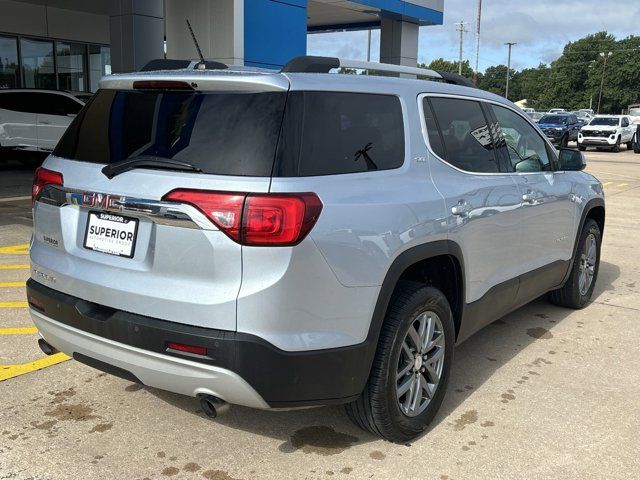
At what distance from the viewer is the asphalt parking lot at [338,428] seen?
2994 mm

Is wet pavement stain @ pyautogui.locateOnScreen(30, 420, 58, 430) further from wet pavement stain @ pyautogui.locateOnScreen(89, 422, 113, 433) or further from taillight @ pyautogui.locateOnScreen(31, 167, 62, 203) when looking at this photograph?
taillight @ pyautogui.locateOnScreen(31, 167, 62, 203)


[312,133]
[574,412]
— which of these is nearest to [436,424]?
[574,412]

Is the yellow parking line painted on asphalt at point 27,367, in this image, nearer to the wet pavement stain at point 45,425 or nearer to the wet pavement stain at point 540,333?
the wet pavement stain at point 45,425

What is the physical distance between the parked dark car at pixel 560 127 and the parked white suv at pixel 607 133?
1045 mm

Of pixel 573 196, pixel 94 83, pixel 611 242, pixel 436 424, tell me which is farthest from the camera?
pixel 94 83

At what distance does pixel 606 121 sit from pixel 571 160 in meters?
29.6

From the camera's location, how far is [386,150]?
10.2 ft

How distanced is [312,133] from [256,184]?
0.37 meters

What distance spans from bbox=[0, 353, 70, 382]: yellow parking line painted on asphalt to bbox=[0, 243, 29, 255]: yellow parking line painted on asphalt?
329 centimetres

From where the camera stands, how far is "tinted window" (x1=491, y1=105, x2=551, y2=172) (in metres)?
4.27

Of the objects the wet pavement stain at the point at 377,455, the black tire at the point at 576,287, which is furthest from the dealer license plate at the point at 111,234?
the black tire at the point at 576,287

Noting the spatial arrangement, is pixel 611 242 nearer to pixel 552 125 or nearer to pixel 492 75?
pixel 552 125

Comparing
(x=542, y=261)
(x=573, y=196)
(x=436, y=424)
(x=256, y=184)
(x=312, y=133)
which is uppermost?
(x=312, y=133)

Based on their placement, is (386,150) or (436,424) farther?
(436,424)
